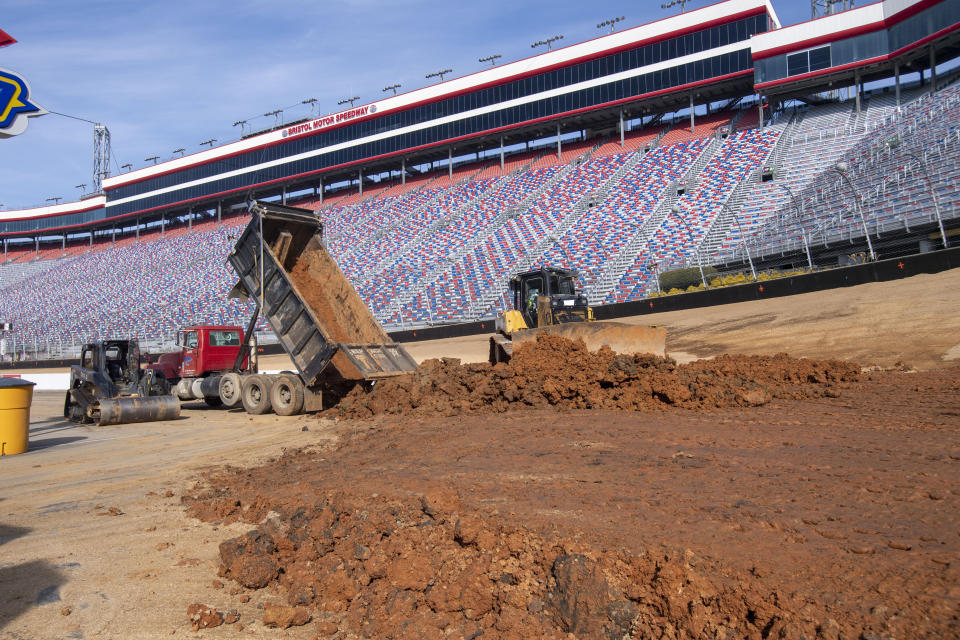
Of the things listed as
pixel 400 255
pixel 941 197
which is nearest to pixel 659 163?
pixel 400 255

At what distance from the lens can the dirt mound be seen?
367 inches

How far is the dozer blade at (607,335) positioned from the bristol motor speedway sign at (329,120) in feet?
150

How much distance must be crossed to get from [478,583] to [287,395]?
33.6 ft

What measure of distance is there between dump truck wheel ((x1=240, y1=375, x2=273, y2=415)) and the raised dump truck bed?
0.07ft

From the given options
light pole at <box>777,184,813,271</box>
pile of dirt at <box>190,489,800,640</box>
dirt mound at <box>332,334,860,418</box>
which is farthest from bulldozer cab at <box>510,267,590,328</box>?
light pole at <box>777,184,813,271</box>

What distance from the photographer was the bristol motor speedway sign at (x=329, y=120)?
53.6 m

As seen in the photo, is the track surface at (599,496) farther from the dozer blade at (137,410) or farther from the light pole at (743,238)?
the light pole at (743,238)

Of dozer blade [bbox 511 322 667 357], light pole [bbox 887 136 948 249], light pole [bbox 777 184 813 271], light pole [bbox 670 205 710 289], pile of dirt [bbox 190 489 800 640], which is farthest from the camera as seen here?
light pole [bbox 670 205 710 289]

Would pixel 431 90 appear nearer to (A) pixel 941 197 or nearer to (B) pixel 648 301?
(B) pixel 648 301

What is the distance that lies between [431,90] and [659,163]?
21140mm

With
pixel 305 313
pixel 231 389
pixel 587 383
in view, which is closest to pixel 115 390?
pixel 231 389

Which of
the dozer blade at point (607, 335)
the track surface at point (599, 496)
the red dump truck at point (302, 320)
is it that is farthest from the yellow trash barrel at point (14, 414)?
the dozer blade at point (607, 335)

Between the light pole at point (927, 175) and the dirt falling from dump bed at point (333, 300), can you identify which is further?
the light pole at point (927, 175)

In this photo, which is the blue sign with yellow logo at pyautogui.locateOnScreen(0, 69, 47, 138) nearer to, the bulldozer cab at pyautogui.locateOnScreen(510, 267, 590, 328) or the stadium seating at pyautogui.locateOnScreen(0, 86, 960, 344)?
the bulldozer cab at pyautogui.locateOnScreen(510, 267, 590, 328)
